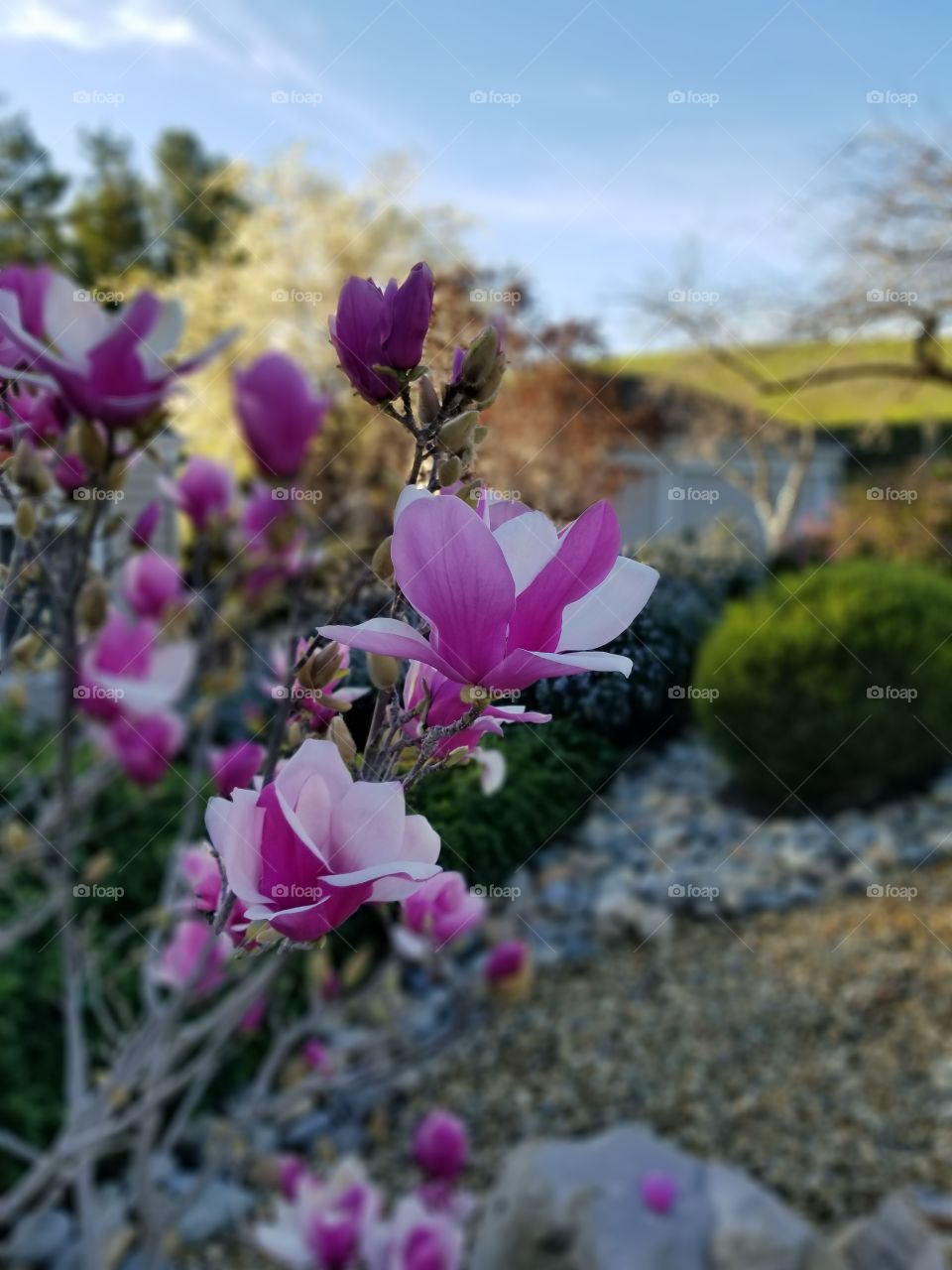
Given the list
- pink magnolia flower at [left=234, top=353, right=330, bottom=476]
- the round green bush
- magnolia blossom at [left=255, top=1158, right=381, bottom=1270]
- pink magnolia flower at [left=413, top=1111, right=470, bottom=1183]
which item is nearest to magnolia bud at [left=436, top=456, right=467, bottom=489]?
Answer: pink magnolia flower at [left=234, top=353, right=330, bottom=476]

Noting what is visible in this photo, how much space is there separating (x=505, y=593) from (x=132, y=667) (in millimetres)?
1218

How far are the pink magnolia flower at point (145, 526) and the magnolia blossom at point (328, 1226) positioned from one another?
3.84 feet

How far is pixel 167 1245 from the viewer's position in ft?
7.81

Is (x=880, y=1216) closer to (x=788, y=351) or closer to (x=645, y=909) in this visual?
(x=645, y=909)

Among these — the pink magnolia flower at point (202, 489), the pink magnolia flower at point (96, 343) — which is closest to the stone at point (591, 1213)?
the pink magnolia flower at point (202, 489)

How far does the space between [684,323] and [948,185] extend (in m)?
2.95

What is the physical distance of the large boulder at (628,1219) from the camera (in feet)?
7.41

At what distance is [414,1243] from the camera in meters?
1.68

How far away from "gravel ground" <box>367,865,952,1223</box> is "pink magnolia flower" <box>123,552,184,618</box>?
2.53 metres

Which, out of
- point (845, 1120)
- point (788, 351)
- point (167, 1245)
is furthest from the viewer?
point (788, 351)

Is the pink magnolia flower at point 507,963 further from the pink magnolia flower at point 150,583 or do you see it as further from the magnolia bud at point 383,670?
the magnolia bud at point 383,670

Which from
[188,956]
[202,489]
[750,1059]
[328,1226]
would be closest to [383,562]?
[202,489]

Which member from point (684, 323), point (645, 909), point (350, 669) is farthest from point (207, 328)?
point (350, 669)

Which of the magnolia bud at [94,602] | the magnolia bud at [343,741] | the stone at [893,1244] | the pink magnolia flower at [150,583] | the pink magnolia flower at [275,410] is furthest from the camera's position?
the stone at [893,1244]
